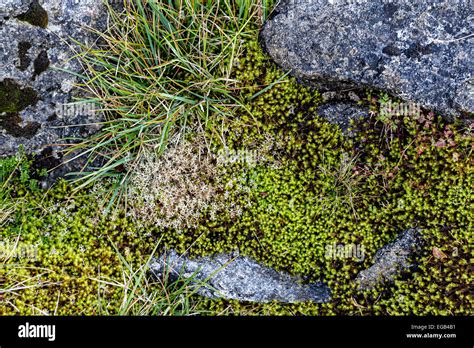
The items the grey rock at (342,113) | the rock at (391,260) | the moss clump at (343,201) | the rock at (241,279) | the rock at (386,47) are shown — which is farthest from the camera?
the rock at (241,279)

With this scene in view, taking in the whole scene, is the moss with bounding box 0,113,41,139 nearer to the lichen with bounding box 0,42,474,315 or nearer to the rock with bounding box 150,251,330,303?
the lichen with bounding box 0,42,474,315

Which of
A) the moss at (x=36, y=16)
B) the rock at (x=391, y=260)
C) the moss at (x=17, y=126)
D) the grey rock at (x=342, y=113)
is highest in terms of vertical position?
the moss at (x=36, y=16)

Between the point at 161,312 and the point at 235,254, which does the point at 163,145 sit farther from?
the point at 161,312

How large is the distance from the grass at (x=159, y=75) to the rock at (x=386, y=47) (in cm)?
50

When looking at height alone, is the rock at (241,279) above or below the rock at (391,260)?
below

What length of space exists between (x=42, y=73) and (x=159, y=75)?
1253 mm

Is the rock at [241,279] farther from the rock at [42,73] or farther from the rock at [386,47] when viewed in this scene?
the rock at [386,47]

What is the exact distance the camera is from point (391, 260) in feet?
14.3

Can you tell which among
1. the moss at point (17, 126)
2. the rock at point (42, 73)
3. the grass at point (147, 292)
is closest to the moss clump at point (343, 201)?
the grass at point (147, 292)

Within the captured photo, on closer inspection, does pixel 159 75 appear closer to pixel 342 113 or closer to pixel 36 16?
pixel 36 16

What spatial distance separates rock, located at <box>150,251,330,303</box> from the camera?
4.59 m

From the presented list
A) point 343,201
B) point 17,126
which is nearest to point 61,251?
point 17,126

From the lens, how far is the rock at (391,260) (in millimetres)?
4305

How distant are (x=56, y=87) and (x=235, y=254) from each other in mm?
2697
